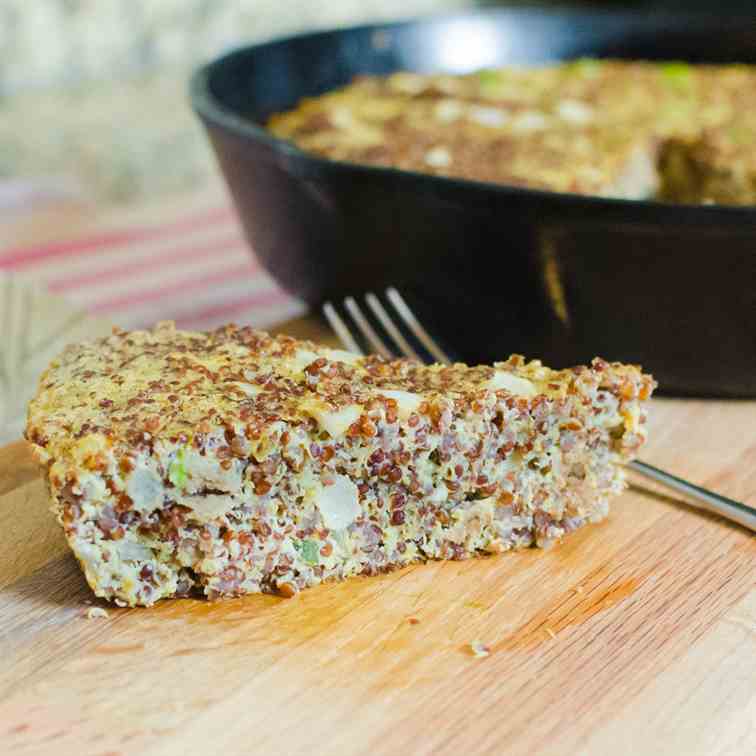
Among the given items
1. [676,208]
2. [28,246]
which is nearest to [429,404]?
[676,208]

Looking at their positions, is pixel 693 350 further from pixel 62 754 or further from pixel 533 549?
pixel 62 754

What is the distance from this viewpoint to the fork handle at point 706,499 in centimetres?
197

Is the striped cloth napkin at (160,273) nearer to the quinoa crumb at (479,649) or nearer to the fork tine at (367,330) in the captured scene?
the fork tine at (367,330)

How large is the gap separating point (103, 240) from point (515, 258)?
1.82m

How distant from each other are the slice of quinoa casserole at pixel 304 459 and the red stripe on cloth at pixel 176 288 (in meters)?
1.21

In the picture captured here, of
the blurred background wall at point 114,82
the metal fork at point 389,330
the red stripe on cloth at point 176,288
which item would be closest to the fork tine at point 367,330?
the metal fork at point 389,330

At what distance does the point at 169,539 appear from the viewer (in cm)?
174

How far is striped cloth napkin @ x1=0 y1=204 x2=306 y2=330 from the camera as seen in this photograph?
10.3 ft

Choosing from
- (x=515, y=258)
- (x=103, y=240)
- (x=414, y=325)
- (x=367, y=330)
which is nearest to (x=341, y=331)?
(x=367, y=330)

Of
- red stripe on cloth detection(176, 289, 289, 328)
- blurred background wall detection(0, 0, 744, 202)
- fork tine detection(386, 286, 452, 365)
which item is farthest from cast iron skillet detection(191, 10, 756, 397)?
blurred background wall detection(0, 0, 744, 202)

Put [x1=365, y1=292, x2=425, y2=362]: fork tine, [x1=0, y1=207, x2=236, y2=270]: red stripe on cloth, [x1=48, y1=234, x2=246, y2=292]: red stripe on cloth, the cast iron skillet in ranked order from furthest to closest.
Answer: [x1=0, y1=207, x2=236, y2=270]: red stripe on cloth → [x1=48, y1=234, x2=246, y2=292]: red stripe on cloth → [x1=365, y1=292, x2=425, y2=362]: fork tine → the cast iron skillet

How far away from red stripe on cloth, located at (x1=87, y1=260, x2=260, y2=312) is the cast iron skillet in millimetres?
485

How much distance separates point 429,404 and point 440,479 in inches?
5.6

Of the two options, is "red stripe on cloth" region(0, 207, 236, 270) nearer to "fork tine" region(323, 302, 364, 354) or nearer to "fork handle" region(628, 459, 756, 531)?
"fork tine" region(323, 302, 364, 354)
